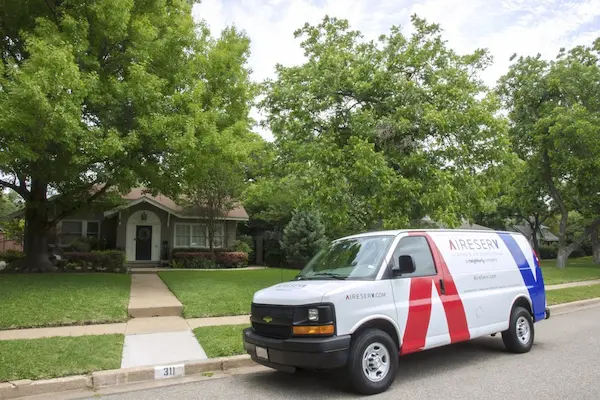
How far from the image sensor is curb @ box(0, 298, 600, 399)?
18.2 ft

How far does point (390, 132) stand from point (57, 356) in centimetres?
982

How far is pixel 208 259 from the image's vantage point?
23953mm

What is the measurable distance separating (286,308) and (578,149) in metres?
25.4

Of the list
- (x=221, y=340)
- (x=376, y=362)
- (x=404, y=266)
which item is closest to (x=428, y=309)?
(x=404, y=266)

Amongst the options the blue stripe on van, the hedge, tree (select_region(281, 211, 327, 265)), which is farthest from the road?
tree (select_region(281, 211, 327, 265))

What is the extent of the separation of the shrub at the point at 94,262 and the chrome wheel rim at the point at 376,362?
15.4m

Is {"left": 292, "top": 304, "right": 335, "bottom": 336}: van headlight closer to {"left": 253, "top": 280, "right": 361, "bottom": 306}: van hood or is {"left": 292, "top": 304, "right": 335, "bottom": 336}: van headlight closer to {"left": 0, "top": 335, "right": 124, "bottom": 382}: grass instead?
{"left": 253, "top": 280, "right": 361, "bottom": 306}: van hood

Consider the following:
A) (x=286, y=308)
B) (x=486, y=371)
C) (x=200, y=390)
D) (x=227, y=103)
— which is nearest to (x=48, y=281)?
(x=227, y=103)

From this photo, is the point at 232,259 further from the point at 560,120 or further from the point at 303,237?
the point at 560,120

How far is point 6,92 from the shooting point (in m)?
11.5

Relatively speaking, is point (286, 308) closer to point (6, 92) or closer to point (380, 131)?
point (380, 131)

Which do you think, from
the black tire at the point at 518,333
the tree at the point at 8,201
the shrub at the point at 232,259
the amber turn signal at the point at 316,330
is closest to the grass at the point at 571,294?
the black tire at the point at 518,333

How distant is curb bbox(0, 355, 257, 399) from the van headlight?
6.39 ft

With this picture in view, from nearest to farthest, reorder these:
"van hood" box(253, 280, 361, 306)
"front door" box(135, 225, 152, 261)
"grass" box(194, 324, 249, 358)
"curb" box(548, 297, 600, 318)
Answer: "van hood" box(253, 280, 361, 306)
"grass" box(194, 324, 249, 358)
"curb" box(548, 297, 600, 318)
"front door" box(135, 225, 152, 261)
